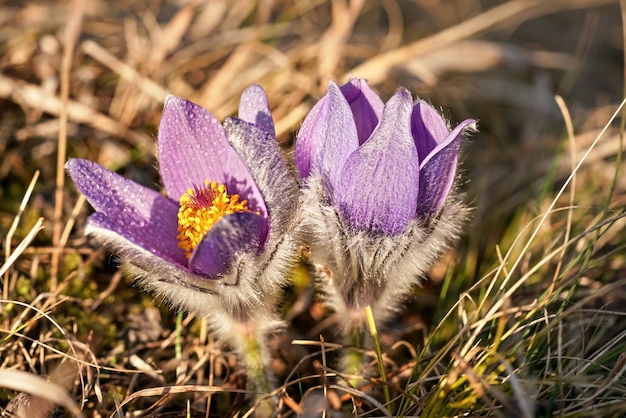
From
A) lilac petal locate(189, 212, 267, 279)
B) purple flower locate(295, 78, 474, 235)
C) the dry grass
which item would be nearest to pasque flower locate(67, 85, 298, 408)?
lilac petal locate(189, 212, 267, 279)

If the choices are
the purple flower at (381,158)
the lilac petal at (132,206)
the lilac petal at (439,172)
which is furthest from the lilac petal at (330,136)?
the lilac petal at (132,206)

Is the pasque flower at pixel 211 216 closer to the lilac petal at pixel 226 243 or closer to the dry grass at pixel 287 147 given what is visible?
the lilac petal at pixel 226 243

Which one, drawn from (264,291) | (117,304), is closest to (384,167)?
(264,291)

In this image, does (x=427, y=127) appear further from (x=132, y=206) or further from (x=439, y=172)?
(x=132, y=206)

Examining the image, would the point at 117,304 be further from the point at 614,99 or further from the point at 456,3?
the point at 456,3

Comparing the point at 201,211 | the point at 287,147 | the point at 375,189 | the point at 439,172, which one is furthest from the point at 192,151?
the point at 287,147
